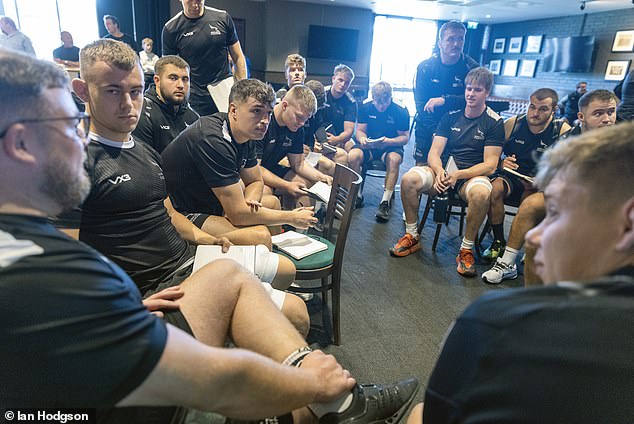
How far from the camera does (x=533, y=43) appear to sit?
9.70m

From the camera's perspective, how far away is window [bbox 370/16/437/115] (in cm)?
1045

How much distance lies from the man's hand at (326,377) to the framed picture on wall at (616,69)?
9268mm

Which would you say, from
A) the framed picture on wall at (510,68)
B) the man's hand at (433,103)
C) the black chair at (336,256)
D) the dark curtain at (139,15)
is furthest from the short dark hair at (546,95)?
the framed picture on wall at (510,68)

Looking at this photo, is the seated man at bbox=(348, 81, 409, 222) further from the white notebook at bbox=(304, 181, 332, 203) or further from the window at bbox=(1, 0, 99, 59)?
the window at bbox=(1, 0, 99, 59)

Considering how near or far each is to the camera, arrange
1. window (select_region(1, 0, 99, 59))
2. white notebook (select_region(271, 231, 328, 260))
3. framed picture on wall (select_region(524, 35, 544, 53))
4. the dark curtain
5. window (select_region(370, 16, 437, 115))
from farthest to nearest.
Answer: window (select_region(370, 16, 437, 115)) < framed picture on wall (select_region(524, 35, 544, 53)) < the dark curtain < window (select_region(1, 0, 99, 59)) < white notebook (select_region(271, 231, 328, 260))

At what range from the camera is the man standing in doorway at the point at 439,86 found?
331 centimetres

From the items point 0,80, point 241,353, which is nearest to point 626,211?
point 241,353

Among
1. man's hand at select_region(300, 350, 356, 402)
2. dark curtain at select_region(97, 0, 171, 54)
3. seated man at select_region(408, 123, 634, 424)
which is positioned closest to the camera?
seated man at select_region(408, 123, 634, 424)

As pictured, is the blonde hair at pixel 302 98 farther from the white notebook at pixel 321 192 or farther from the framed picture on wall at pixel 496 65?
the framed picture on wall at pixel 496 65

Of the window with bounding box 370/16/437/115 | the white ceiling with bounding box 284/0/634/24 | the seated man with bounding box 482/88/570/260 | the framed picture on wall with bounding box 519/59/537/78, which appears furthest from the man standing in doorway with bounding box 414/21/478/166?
the framed picture on wall with bounding box 519/59/537/78

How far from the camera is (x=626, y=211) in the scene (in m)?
0.56

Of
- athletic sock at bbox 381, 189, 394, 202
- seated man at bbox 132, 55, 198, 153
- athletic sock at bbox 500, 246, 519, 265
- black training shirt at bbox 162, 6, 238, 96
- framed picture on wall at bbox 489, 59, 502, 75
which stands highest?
framed picture on wall at bbox 489, 59, 502, 75

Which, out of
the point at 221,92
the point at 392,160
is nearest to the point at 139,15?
the point at 221,92

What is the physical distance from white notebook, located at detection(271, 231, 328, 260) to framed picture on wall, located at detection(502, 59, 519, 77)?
10603mm
